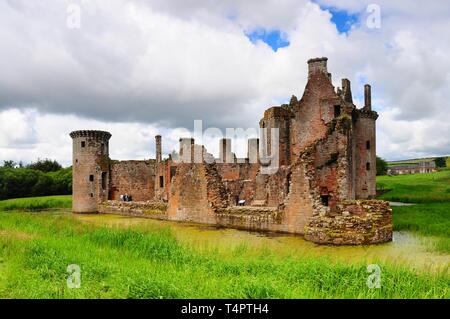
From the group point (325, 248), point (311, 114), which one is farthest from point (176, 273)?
point (311, 114)

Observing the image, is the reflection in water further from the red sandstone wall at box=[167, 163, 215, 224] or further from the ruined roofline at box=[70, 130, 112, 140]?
the ruined roofline at box=[70, 130, 112, 140]

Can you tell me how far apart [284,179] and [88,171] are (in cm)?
2214

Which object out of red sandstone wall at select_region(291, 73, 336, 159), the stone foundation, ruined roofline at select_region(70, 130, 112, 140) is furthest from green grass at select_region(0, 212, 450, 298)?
ruined roofline at select_region(70, 130, 112, 140)

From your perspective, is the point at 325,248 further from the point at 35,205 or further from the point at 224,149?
the point at 35,205

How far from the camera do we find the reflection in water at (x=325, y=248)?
11.8 m

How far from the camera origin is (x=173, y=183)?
2742cm

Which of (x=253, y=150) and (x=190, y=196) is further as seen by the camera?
(x=253, y=150)

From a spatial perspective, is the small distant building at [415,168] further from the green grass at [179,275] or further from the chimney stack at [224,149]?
the green grass at [179,275]

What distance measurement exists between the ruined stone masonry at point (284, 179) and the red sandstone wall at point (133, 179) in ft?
0.33

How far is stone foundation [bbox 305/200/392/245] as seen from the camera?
16266 mm

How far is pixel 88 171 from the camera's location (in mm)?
37531
